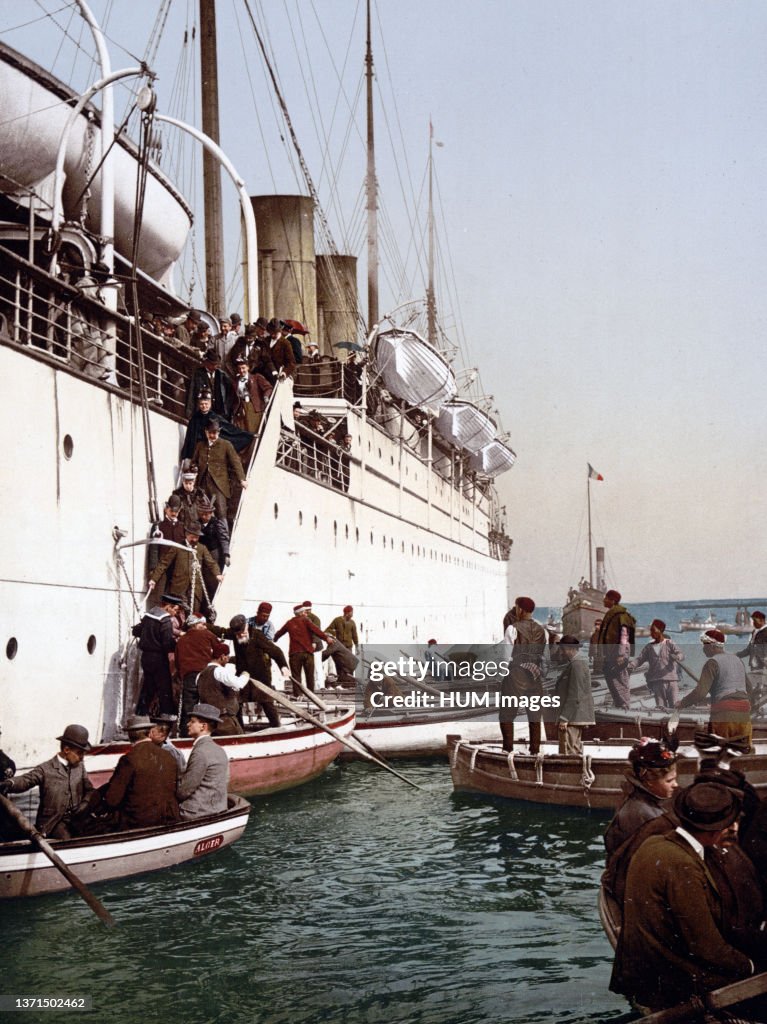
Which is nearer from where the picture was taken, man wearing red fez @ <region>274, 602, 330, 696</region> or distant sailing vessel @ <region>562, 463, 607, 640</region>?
man wearing red fez @ <region>274, 602, 330, 696</region>

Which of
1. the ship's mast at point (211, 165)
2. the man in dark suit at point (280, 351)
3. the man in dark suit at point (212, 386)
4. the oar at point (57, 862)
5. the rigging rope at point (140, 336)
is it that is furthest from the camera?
the ship's mast at point (211, 165)

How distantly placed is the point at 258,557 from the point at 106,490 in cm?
642

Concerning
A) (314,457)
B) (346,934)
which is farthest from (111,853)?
(314,457)

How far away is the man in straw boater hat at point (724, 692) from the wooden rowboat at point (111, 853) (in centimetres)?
575

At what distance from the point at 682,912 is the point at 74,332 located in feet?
46.1

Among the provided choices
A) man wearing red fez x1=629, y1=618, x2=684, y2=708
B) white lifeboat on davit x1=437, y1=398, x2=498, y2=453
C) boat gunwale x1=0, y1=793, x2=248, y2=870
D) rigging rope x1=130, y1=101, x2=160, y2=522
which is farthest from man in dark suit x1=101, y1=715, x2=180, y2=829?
white lifeboat on davit x1=437, y1=398, x2=498, y2=453

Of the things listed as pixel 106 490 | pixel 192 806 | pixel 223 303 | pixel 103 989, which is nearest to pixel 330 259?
pixel 223 303

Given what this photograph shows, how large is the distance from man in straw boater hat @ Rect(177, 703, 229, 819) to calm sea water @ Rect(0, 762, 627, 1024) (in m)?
0.61

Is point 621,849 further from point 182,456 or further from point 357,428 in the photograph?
point 357,428

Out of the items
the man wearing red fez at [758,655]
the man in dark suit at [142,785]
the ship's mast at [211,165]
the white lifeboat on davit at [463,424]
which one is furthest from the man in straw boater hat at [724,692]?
the white lifeboat on davit at [463,424]

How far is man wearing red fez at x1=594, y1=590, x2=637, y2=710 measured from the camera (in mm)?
17281

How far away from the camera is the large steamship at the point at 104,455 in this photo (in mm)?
14711

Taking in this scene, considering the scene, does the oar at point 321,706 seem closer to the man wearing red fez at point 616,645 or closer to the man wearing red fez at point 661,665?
the man wearing red fez at point 616,645

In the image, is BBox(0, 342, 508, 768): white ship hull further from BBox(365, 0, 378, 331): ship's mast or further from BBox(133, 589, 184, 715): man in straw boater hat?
BBox(365, 0, 378, 331): ship's mast
